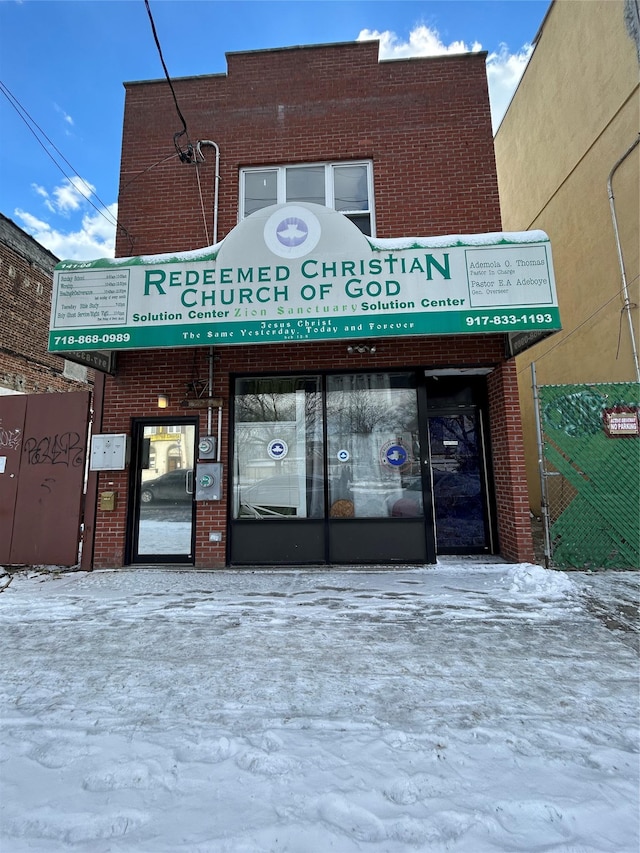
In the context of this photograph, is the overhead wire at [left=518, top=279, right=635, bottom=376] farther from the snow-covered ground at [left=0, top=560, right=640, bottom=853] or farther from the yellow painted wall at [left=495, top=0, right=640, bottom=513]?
the snow-covered ground at [left=0, top=560, right=640, bottom=853]

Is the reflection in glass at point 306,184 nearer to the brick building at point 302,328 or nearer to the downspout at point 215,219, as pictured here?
the brick building at point 302,328

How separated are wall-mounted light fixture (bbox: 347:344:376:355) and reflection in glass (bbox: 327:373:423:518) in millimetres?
390

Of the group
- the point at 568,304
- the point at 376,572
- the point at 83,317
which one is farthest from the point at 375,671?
the point at 568,304

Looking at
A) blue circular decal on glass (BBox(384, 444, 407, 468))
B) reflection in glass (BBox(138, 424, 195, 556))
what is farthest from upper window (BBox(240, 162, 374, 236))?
reflection in glass (BBox(138, 424, 195, 556))

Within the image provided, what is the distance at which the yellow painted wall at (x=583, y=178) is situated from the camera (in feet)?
23.8

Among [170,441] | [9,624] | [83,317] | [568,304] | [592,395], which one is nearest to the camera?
[9,624]

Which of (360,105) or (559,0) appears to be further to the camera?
(559,0)

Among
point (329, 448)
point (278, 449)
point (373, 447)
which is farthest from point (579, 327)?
point (278, 449)

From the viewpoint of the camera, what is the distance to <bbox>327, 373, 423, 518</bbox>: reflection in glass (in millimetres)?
6332

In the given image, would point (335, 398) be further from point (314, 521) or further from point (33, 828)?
point (33, 828)

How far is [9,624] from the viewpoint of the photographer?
13.9 ft

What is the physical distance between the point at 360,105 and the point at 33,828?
28.6 ft

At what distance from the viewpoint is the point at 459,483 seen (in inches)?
279

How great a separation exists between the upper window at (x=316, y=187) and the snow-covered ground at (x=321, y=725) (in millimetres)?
5777
